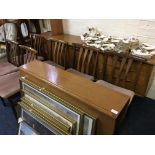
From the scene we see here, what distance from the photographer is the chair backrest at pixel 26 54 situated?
6.14 feet

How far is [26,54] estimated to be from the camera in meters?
2.00

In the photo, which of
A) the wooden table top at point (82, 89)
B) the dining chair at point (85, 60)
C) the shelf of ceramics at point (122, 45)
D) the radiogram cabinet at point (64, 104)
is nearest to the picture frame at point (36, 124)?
the radiogram cabinet at point (64, 104)

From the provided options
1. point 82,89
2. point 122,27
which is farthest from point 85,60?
point 82,89

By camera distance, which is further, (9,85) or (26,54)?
(26,54)

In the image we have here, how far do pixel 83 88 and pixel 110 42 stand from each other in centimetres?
94

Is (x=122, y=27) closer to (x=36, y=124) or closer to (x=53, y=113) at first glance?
(x=53, y=113)

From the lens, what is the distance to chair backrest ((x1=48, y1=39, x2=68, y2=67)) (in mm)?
2100

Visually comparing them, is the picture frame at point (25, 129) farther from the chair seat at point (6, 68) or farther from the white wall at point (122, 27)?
the white wall at point (122, 27)

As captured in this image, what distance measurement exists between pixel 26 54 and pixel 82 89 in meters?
1.08

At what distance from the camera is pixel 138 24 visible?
191 centimetres

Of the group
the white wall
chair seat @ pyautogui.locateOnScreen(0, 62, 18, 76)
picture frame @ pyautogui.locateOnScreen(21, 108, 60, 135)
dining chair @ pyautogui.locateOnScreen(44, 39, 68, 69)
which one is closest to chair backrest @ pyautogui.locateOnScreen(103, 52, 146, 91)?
the white wall

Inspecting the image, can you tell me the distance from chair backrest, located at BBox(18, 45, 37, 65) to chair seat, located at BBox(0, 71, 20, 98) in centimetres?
22

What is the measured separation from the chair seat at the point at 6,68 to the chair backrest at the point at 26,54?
12 cm
